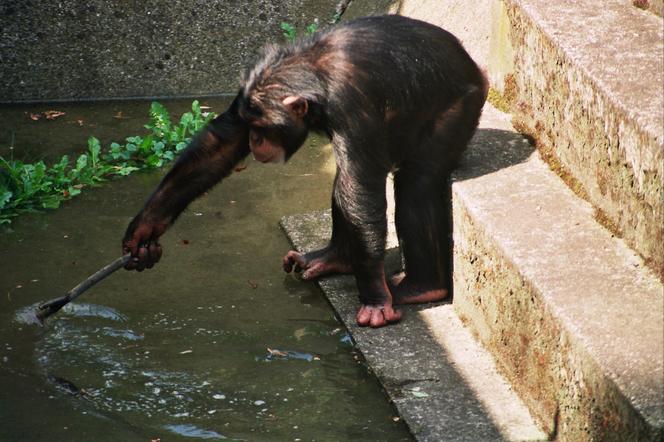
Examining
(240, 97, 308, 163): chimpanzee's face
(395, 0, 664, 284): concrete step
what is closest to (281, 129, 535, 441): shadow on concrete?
(395, 0, 664, 284): concrete step

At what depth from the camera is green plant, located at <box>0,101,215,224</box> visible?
19.8ft

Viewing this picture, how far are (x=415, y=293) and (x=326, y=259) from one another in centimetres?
53

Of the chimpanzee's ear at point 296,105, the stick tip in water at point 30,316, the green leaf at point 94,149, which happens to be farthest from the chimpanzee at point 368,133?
the green leaf at point 94,149

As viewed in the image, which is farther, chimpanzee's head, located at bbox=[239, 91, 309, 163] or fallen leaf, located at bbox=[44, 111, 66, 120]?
fallen leaf, located at bbox=[44, 111, 66, 120]

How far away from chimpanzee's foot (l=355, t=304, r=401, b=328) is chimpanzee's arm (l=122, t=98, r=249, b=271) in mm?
903

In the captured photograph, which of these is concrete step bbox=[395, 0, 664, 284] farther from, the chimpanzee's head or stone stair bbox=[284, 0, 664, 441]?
the chimpanzee's head

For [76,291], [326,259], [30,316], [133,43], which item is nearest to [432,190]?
[326,259]

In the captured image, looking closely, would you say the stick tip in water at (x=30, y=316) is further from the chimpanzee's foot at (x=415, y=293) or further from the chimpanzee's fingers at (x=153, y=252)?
the chimpanzee's foot at (x=415, y=293)

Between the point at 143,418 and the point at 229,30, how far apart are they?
4055 millimetres

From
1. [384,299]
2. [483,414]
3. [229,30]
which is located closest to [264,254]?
[384,299]

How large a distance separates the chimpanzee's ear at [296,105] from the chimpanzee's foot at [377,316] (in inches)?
37.4

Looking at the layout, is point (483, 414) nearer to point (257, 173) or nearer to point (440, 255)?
point (440, 255)

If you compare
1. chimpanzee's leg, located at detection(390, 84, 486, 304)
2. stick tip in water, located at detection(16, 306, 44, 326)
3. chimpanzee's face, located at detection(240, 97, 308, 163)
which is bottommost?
stick tip in water, located at detection(16, 306, 44, 326)

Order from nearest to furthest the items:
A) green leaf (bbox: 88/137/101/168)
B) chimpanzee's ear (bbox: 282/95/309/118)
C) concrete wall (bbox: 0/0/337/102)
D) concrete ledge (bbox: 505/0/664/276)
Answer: concrete ledge (bbox: 505/0/664/276), chimpanzee's ear (bbox: 282/95/309/118), green leaf (bbox: 88/137/101/168), concrete wall (bbox: 0/0/337/102)
